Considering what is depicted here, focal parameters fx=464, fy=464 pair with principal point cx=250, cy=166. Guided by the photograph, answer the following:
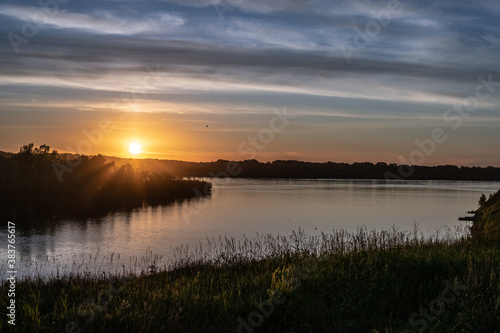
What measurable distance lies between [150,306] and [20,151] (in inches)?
2927

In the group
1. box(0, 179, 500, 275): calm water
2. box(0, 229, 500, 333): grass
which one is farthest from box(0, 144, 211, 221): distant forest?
box(0, 229, 500, 333): grass

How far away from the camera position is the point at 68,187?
7275 centimetres

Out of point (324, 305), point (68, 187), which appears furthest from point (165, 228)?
point (324, 305)

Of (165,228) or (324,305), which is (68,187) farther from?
(324,305)

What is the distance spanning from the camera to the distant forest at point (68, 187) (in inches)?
2480

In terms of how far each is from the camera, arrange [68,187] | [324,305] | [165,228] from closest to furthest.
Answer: [324,305]
[165,228]
[68,187]

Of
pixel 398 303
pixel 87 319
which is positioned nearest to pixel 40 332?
pixel 87 319

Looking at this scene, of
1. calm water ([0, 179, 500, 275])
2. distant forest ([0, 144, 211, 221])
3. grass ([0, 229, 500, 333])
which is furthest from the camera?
distant forest ([0, 144, 211, 221])

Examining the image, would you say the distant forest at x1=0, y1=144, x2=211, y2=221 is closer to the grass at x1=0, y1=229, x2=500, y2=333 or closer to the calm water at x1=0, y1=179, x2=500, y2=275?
the calm water at x1=0, y1=179, x2=500, y2=275

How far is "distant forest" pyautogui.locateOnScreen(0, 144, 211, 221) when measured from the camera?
207ft

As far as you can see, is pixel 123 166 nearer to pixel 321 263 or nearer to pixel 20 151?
pixel 20 151

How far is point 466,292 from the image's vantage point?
29.1 feet

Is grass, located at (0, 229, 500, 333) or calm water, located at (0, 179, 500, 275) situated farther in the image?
calm water, located at (0, 179, 500, 275)

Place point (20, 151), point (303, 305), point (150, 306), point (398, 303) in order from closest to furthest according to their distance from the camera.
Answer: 1. point (150, 306)
2. point (303, 305)
3. point (398, 303)
4. point (20, 151)
